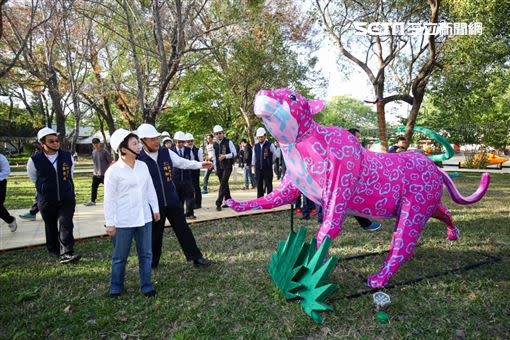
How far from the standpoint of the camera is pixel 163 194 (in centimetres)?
422

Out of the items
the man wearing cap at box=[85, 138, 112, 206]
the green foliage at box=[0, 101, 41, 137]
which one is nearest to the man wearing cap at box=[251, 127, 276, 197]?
the man wearing cap at box=[85, 138, 112, 206]

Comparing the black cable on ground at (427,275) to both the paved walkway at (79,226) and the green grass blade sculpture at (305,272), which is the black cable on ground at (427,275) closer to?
the green grass blade sculpture at (305,272)

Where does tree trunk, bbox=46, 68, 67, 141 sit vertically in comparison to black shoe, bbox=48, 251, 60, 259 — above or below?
above

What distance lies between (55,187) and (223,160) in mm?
4093

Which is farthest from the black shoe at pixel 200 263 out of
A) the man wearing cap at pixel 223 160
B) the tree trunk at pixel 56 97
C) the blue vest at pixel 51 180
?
the tree trunk at pixel 56 97

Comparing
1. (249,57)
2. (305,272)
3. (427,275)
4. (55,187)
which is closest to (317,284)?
(305,272)

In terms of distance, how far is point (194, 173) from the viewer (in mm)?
8211

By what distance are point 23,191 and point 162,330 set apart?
38.8ft

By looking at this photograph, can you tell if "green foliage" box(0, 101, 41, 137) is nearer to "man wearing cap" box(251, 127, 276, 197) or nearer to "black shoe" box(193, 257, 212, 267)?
"man wearing cap" box(251, 127, 276, 197)

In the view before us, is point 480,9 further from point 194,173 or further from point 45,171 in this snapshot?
point 45,171

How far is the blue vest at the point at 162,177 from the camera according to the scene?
416 centimetres

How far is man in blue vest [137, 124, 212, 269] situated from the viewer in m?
4.13

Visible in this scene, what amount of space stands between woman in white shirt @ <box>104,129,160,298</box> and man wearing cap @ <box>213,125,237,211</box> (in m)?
4.21

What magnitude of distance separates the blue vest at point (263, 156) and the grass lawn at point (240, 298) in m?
3.10
